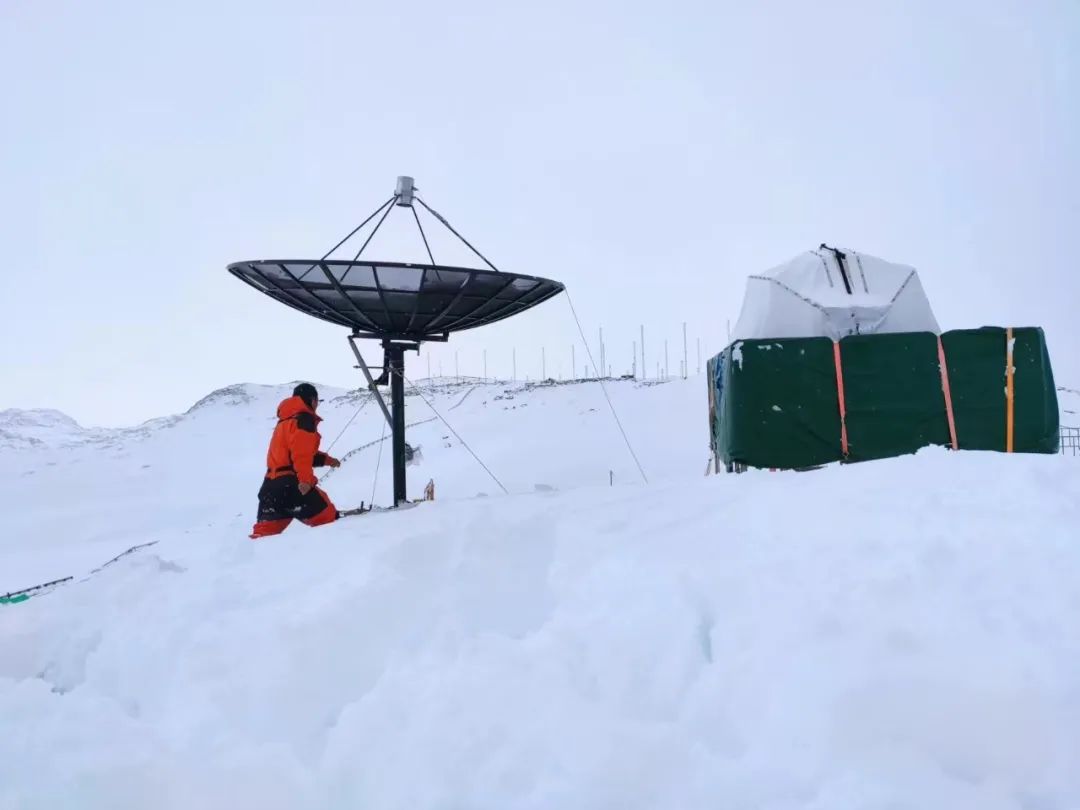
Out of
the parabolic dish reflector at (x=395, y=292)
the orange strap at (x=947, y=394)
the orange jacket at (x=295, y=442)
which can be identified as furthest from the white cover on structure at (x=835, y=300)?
the orange jacket at (x=295, y=442)

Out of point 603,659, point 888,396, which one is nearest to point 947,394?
point 888,396

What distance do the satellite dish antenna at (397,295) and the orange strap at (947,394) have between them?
4649 mm

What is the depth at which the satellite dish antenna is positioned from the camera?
7332 millimetres

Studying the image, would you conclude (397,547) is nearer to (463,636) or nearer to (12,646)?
(463,636)

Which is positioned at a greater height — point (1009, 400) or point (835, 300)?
point (835, 300)

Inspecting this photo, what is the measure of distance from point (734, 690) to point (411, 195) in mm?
8313

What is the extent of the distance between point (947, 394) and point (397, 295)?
6.59 meters

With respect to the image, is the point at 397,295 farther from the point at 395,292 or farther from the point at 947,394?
the point at 947,394

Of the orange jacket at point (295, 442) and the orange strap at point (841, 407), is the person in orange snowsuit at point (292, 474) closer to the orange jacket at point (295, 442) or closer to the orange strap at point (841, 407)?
the orange jacket at point (295, 442)

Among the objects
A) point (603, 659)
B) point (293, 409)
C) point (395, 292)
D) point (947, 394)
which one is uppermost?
point (395, 292)

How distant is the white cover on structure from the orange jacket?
5.86m

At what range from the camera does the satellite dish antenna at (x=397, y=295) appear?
733 cm

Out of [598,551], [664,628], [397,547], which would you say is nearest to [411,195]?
[397,547]

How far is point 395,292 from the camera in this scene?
778 centimetres
